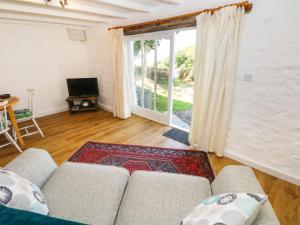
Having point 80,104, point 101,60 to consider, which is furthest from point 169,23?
point 80,104

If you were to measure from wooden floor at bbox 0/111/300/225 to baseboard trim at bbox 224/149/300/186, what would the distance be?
6 cm

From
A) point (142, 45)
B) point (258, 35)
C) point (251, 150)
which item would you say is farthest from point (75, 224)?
point (142, 45)

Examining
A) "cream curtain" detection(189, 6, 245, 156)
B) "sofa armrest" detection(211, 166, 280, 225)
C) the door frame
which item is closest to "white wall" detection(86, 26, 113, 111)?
the door frame

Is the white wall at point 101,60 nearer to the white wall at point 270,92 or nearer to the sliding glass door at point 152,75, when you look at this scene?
the sliding glass door at point 152,75

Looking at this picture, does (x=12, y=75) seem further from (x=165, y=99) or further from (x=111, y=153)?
(x=165, y=99)

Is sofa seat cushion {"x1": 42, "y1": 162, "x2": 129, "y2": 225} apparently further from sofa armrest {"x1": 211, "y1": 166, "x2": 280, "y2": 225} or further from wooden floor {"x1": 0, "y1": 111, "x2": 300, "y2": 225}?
wooden floor {"x1": 0, "y1": 111, "x2": 300, "y2": 225}

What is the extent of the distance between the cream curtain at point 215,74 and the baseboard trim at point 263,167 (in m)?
0.13

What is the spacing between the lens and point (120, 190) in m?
1.31

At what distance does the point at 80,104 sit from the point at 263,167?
13.3ft

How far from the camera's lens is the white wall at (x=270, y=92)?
1787mm

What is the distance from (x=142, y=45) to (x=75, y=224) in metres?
3.30

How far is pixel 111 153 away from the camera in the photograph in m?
2.58

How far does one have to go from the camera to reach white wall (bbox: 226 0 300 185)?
1784 millimetres

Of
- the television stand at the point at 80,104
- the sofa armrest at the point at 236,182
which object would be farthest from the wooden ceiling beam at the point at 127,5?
the sofa armrest at the point at 236,182
